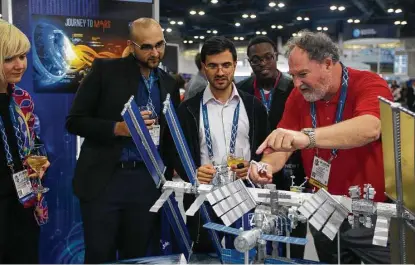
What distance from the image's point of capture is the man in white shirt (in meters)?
2.36

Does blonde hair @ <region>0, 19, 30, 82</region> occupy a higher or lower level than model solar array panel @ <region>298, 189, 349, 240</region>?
higher

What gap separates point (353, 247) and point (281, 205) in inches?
24.1

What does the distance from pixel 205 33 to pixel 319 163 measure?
16456mm

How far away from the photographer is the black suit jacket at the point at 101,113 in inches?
93.1

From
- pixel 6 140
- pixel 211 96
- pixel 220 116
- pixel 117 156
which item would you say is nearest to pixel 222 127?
pixel 220 116

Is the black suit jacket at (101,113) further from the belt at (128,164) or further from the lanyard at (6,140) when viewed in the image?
the lanyard at (6,140)

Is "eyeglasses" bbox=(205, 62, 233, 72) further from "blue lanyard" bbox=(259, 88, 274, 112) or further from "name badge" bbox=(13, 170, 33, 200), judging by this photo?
"name badge" bbox=(13, 170, 33, 200)

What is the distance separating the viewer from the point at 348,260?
73.9 inches

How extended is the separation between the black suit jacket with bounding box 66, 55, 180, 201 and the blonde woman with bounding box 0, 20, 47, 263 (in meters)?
0.26

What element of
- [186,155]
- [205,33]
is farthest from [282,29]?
[186,155]

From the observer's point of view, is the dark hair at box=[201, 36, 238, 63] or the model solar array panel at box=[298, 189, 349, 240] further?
the dark hair at box=[201, 36, 238, 63]

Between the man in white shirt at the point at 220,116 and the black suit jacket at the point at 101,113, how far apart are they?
0.58 feet

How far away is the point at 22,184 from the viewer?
209 cm

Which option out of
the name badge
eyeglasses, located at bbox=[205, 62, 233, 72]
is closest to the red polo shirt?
eyeglasses, located at bbox=[205, 62, 233, 72]
